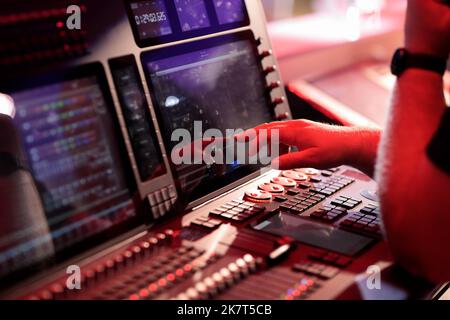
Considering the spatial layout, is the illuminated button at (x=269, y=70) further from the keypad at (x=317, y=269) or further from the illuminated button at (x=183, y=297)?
the illuminated button at (x=183, y=297)

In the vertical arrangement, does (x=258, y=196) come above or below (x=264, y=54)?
below

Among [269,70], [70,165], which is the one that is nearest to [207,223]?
[70,165]

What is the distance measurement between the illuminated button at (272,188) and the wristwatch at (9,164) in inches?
21.9

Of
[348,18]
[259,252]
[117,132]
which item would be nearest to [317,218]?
[259,252]

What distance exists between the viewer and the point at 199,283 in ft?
2.91

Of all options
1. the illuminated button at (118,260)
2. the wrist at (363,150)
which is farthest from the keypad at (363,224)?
the illuminated button at (118,260)

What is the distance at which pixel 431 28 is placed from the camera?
39.3 inches

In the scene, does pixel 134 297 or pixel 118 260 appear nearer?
pixel 134 297

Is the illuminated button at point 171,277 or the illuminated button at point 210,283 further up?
the illuminated button at point 171,277

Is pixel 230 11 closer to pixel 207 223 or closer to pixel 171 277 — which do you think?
pixel 207 223

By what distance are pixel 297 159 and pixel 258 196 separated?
0.13 metres

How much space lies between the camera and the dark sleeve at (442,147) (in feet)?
2.91
